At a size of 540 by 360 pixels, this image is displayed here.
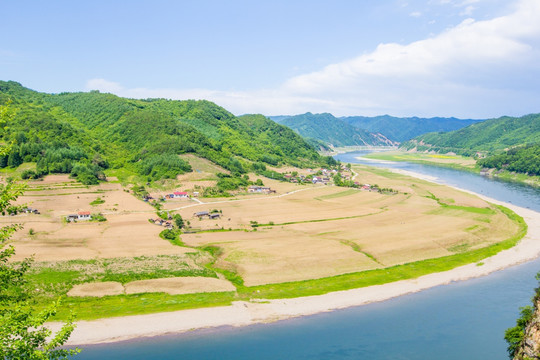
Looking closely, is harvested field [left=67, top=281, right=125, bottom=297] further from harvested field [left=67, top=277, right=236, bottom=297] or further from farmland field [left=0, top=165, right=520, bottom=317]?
farmland field [left=0, top=165, right=520, bottom=317]

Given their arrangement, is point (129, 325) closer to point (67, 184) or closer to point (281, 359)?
point (281, 359)

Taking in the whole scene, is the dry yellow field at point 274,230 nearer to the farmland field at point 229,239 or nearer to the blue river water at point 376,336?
the farmland field at point 229,239

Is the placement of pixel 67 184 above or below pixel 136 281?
above

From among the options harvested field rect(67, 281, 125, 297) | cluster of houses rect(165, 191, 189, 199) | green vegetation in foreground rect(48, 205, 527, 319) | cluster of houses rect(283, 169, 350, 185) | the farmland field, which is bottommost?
green vegetation in foreground rect(48, 205, 527, 319)

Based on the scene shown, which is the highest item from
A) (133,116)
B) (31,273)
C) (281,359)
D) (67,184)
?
(133,116)

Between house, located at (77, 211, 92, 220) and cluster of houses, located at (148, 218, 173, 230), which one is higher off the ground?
house, located at (77, 211, 92, 220)

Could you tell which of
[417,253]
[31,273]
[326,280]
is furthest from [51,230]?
[417,253]

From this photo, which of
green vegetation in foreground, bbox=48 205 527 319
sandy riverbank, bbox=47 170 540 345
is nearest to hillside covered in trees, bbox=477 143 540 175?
green vegetation in foreground, bbox=48 205 527 319
